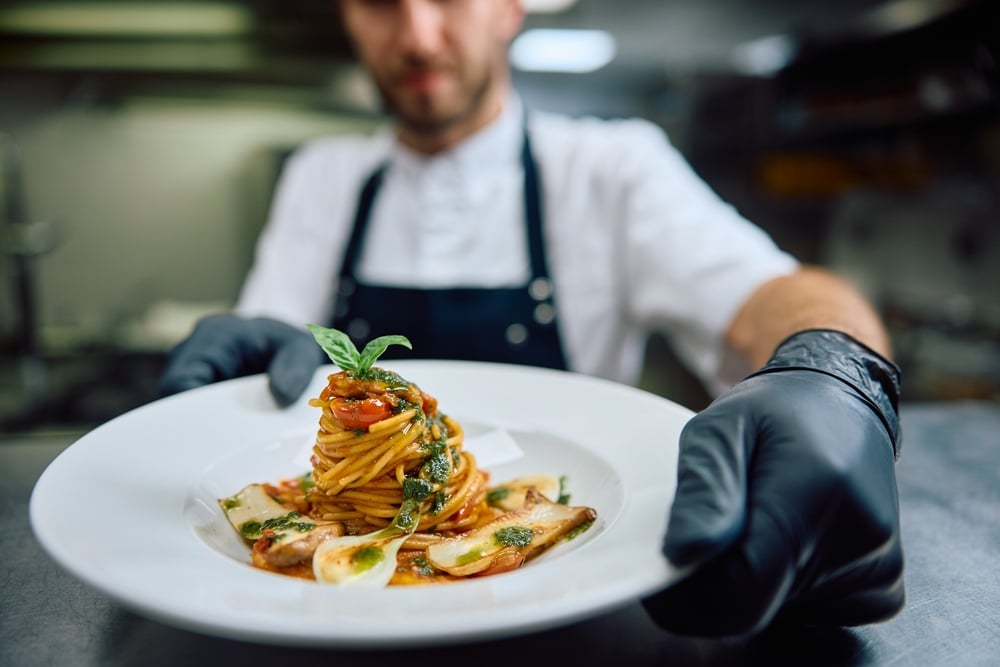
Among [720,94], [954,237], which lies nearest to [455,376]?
[954,237]

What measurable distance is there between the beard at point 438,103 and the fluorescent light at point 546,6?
4.17 feet

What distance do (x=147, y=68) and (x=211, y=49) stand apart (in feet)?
1.26

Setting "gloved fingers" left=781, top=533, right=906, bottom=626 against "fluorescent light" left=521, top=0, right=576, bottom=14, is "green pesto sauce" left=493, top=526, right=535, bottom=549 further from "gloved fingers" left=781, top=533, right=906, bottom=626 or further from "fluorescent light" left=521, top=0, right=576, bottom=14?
"fluorescent light" left=521, top=0, right=576, bottom=14

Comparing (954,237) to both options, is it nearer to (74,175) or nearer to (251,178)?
(251,178)

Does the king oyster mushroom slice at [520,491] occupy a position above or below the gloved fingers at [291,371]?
below

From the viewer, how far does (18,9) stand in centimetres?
341

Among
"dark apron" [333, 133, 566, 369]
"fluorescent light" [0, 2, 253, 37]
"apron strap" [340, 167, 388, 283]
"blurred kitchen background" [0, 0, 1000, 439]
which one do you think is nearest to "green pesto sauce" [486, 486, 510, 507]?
"dark apron" [333, 133, 566, 369]

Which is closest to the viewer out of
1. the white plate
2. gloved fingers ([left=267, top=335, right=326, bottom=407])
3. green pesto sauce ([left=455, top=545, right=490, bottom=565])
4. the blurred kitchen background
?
the white plate

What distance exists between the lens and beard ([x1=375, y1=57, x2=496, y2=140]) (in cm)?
215

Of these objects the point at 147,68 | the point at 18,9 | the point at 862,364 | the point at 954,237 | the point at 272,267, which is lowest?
the point at 954,237

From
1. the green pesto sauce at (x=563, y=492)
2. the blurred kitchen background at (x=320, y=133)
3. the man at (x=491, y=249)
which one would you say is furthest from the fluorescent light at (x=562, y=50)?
the green pesto sauce at (x=563, y=492)

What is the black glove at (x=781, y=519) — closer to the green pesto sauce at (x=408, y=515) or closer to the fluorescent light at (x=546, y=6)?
the green pesto sauce at (x=408, y=515)

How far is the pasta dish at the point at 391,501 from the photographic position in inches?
31.9

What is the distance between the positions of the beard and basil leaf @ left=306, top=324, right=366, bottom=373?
1376 mm
